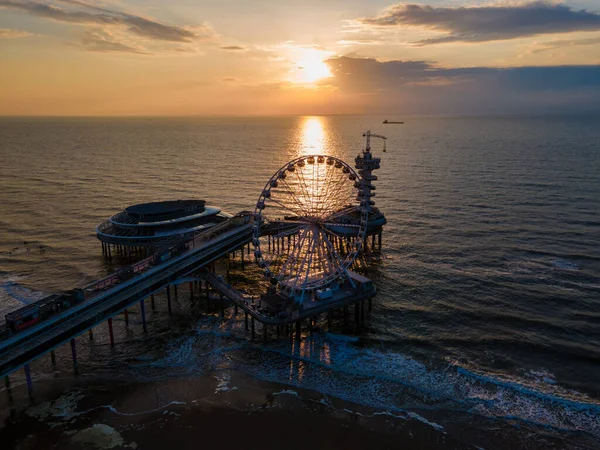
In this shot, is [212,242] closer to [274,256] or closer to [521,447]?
[274,256]

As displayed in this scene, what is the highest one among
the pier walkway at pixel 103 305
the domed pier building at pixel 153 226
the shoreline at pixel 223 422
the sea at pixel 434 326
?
the domed pier building at pixel 153 226

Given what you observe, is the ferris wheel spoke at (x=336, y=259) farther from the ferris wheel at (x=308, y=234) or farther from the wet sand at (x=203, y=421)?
the wet sand at (x=203, y=421)

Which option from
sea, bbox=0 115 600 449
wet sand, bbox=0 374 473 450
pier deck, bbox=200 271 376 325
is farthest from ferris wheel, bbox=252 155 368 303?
wet sand, bbox=0 374 473 450

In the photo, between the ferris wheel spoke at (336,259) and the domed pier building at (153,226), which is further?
the domed pier building at (153,226)

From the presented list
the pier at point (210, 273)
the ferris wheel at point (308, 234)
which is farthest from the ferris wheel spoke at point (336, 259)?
the pier at point (210, 273)

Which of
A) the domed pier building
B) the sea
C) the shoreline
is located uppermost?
the domed pier building

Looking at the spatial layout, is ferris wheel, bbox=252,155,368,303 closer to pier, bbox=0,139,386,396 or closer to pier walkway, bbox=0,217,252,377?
pier, bbox=0,139,386,396
